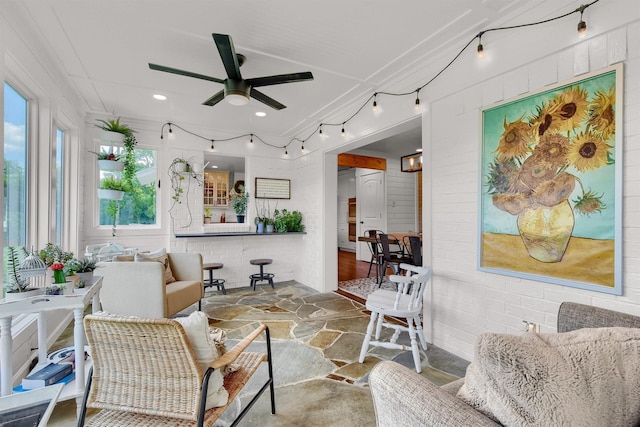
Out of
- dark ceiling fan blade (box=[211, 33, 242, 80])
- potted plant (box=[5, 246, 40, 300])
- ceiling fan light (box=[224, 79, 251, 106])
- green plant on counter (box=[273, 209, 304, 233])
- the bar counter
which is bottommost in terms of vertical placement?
potted plant (box=[5, 246, 40, 300])

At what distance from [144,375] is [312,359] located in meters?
1.54

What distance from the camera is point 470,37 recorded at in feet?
7.78

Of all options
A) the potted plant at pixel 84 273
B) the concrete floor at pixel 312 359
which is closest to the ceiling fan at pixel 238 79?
the potted plant at pixel 84 273

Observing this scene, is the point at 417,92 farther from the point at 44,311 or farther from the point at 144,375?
the point at 44,311

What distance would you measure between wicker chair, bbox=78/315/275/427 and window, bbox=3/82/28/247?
5.83 ft

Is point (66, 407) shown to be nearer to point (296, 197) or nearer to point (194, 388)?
point (194, 388)

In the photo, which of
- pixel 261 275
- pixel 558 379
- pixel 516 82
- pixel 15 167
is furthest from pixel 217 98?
pixel 558 379

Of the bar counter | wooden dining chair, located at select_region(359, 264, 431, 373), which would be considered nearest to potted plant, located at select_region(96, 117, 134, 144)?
the bar counter

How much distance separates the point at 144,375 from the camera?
4.00ft

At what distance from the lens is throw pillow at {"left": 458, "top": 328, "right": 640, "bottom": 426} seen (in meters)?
0.67

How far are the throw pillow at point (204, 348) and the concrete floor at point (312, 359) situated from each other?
2.09 ft

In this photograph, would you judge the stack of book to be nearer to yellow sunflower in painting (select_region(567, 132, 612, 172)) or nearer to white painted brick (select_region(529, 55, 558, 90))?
yellow sunflower in painting (select_region(567, 132, 612, 172))

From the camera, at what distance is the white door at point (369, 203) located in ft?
23.8

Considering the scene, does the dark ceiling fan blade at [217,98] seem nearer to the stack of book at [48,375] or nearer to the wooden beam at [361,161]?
the stack of book at [48,375]
